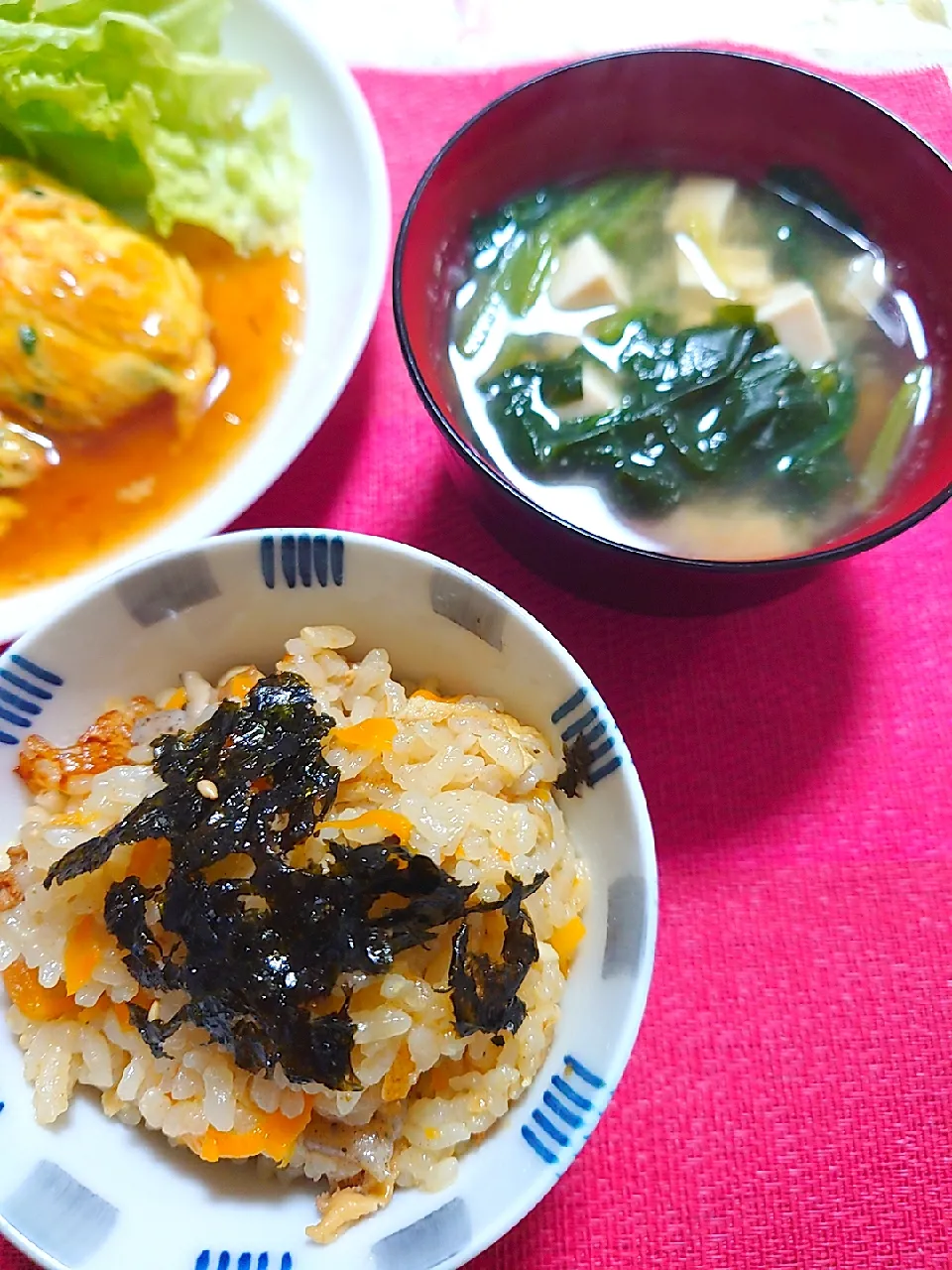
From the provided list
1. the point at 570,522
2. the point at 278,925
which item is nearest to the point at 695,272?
the point at 570,522

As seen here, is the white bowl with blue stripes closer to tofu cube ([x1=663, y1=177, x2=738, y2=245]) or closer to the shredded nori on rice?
the shredded nori on rice

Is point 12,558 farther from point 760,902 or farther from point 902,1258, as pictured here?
point 902,1258

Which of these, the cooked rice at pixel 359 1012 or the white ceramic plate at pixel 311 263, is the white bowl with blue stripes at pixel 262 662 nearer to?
the cooked rice at pixel 359 1012

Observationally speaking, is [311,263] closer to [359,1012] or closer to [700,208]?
[700,208]

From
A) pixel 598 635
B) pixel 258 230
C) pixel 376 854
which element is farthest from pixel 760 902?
pixel 258 230

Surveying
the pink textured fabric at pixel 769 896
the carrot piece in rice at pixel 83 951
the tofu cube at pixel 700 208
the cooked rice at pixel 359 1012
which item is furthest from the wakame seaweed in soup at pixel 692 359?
the carrot piece in rice at pixel 83 951

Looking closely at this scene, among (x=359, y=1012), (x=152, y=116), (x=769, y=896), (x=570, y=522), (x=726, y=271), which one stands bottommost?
(x=769, y=896)
